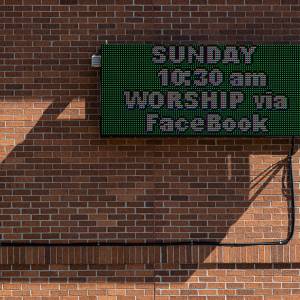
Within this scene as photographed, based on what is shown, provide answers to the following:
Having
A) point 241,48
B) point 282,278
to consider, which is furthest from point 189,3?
point 282,278

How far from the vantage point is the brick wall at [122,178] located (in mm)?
5562

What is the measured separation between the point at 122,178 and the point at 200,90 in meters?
1.30

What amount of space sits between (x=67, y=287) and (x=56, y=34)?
9.28 feet

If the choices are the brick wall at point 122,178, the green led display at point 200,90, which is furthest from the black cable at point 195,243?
the green led display at point 200,90

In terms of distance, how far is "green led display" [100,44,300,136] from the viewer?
5.38 metres

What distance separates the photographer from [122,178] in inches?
220

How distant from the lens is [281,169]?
5.62 m

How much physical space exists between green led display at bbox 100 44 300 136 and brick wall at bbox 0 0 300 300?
0.27 metres

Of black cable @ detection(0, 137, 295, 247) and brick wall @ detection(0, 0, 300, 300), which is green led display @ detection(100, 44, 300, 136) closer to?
brick wall @ detection(0, 0, 300, 300)

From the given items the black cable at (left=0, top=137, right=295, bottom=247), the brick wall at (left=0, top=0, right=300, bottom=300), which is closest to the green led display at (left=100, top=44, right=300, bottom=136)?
the brick wall at (left=0, top=0, right=300, bottom=300)

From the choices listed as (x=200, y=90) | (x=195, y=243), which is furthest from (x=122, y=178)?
(x=200, y=90)

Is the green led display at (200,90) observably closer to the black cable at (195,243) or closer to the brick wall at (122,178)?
the brick wall at (122,178)

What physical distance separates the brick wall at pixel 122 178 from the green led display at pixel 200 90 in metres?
0.27

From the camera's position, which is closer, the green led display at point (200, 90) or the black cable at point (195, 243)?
the green led display at point (200, 90)
